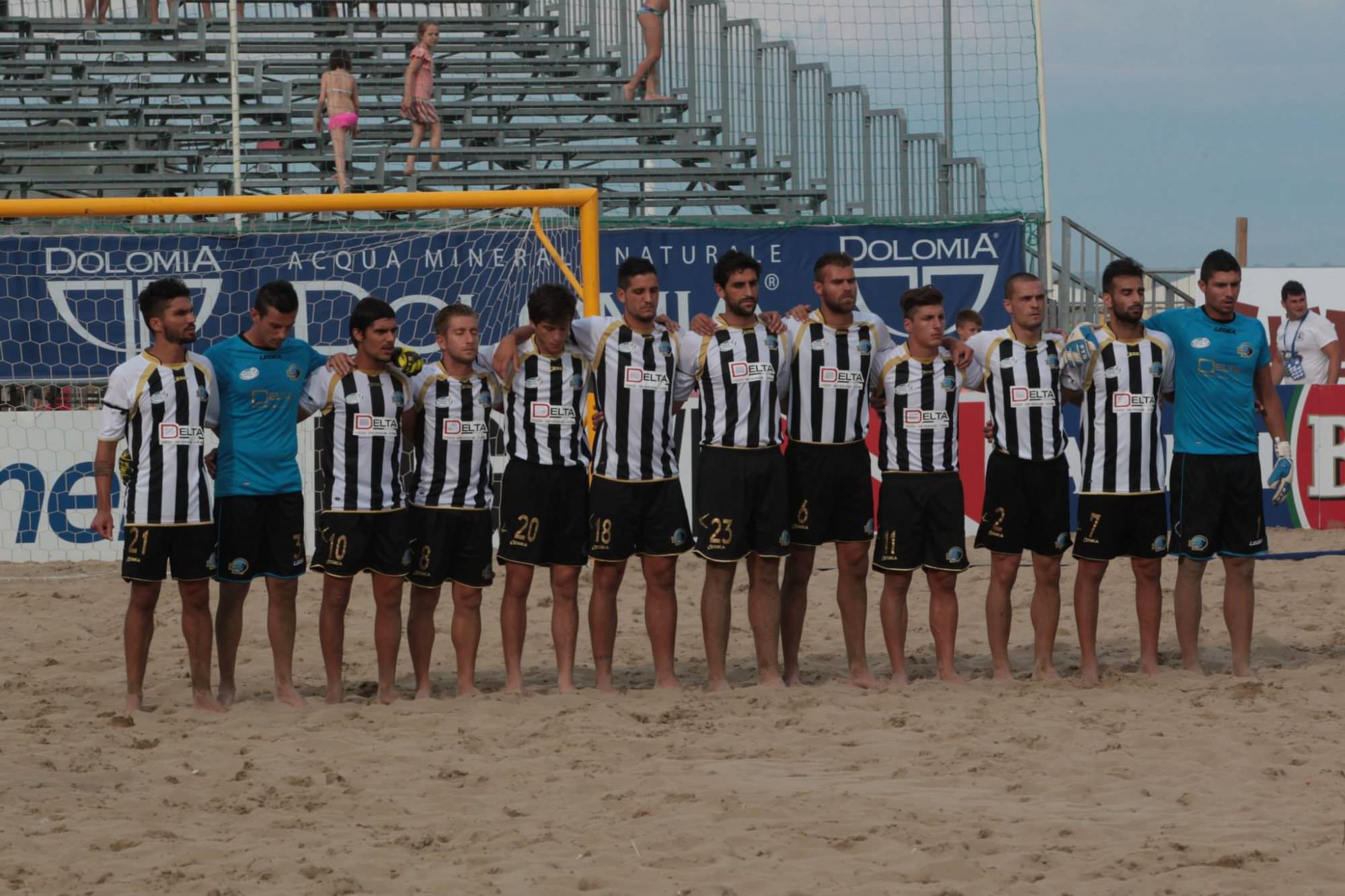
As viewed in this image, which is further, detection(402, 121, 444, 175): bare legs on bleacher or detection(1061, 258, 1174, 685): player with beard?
detection(402, 121, 444, 175): bare legs on bleacher

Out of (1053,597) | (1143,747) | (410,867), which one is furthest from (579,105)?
(410,867)

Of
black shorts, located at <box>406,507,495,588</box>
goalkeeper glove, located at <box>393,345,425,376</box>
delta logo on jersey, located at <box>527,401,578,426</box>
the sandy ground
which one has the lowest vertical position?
the sandy ground

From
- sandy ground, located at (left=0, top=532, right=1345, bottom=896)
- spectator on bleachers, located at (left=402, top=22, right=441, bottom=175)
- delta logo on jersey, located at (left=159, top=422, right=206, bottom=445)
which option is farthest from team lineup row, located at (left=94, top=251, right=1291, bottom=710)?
spectator on bleachers, located at (left=402, top=22, right=441, bottom=175)

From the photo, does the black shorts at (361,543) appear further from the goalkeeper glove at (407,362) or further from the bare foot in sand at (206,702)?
the bare foot in sand at (206,702)

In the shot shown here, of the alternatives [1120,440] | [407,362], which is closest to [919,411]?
[1120,440]

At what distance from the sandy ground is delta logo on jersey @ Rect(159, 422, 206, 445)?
1212mm

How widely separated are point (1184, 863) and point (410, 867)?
2.25 meters

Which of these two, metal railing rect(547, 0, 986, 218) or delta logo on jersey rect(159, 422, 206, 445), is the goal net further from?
delta logo on jersey rect(159, 422, 206, 445)

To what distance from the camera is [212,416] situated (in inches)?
279

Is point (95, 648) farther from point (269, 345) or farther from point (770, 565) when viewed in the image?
point (770, 565)

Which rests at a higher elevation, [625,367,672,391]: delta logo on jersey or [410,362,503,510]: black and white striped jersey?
[625,367,672,391]: delta logo on jersey

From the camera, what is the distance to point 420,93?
15922mm

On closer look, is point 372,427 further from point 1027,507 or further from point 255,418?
point 1027,507

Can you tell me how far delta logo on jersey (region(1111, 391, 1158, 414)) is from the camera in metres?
7.38
